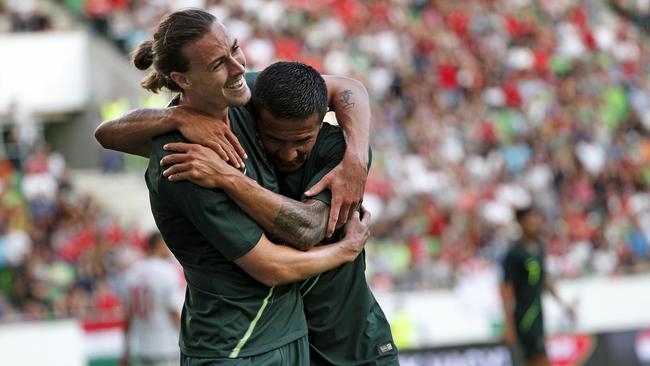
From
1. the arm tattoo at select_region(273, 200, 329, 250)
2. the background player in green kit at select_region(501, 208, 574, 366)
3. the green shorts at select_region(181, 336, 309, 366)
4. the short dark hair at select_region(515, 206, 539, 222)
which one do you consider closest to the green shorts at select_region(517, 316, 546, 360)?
the background player in green kit at select_region(501, 208, 574, 366)

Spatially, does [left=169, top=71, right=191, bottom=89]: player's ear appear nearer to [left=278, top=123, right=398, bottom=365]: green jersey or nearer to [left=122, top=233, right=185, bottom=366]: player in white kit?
[left=278, top=123, right=398, bottom=365]: green jersey

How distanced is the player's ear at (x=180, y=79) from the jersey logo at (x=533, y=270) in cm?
626

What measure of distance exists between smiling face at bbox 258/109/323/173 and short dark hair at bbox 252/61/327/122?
0.08ft

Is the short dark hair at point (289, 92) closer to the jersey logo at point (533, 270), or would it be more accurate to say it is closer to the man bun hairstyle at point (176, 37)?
the man bun hairstyle at point (176, 37)

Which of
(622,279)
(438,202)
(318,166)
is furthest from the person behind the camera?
(438,202)

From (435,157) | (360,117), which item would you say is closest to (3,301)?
(435,157)

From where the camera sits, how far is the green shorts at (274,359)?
13.3 feet

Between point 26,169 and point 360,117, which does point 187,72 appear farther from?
point 26,169

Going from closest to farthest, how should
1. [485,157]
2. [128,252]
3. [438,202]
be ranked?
[128,252] → [438,202] → [485,157]

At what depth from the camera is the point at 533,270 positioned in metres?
9.87

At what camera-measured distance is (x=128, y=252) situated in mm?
14117

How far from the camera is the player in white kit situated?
29.2 ft

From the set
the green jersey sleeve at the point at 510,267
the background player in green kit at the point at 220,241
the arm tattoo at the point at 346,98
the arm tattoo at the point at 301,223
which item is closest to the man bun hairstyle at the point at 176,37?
the background player in green kit at the point at 220,241

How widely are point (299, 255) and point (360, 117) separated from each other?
0.70m
